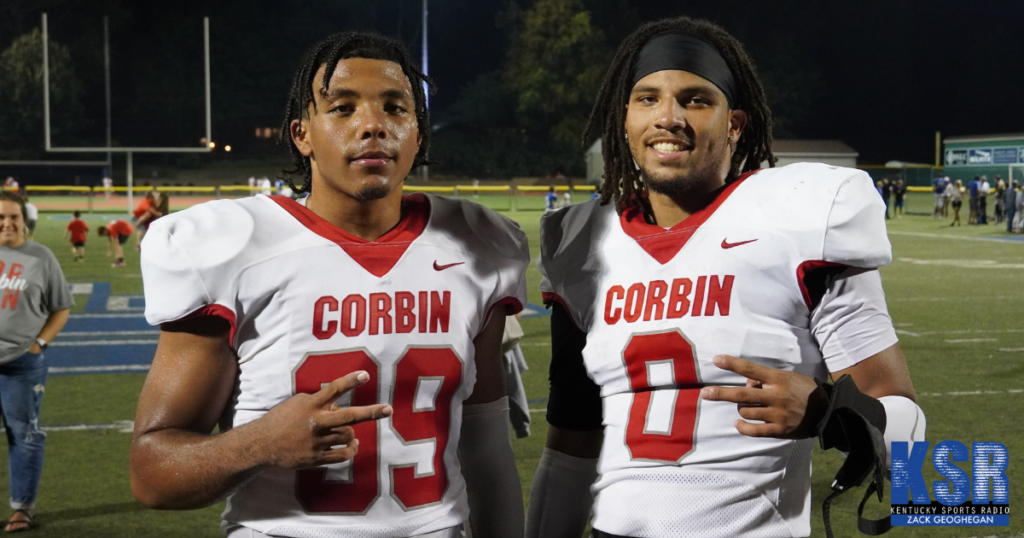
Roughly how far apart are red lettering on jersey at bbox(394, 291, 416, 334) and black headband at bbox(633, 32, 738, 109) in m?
0.72

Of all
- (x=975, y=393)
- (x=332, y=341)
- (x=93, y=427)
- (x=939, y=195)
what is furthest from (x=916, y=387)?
(x=939, y=195)

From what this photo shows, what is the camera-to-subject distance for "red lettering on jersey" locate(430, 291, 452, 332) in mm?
2076

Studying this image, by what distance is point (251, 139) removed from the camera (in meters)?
49.0

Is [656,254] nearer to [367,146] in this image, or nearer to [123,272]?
[367,146]

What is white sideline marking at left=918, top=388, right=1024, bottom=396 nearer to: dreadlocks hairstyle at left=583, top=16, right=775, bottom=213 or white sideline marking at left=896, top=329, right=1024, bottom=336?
white sideline marking at left=896, top=329, right=1024, bottom=336

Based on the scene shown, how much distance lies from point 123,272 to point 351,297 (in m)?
14.0

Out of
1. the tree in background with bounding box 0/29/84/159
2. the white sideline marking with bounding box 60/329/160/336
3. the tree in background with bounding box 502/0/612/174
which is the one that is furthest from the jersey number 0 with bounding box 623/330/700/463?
the tree in background with bounding box 502/0/612/174

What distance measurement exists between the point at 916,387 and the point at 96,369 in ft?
19.8

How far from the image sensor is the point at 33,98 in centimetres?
3478

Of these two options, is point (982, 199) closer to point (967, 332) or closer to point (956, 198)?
point (956, 198)

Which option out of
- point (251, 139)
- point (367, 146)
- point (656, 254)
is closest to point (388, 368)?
point (367, 146)

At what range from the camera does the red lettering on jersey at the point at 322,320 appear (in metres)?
2.00

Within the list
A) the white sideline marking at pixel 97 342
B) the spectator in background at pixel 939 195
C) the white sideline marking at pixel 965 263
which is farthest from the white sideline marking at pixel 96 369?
the spectator in background at pixel 939 195

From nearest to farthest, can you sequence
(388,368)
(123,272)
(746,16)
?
(388,368)
(123,272)
(746,16)
